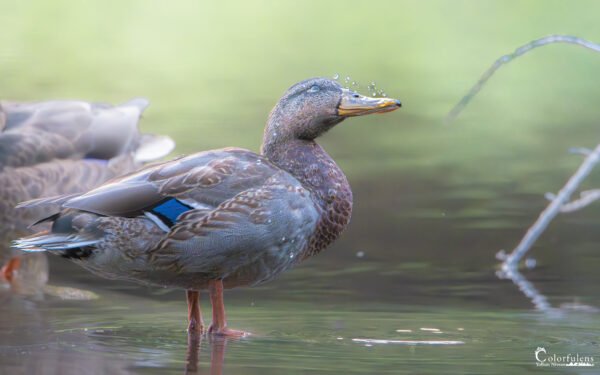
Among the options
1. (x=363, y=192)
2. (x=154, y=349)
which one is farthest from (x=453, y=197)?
(x=154, y=349)

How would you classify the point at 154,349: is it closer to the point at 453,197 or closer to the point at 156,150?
the point at 156,150

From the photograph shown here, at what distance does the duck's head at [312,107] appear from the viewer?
6.22 meters

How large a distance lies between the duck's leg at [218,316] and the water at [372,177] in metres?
0.11

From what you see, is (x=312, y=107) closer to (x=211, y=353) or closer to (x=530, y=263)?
(x=211, y=353)

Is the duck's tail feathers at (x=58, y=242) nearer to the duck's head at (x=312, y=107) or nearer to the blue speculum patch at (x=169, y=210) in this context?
the blue speculum patch at (x=169, y=210)

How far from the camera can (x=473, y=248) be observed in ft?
26.8

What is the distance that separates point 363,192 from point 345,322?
397 centimetres

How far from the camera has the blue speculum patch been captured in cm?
576

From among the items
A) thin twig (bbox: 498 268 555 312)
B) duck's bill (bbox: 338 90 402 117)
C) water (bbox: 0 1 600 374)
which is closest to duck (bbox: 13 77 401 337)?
water (bbox: 0 1 600 374)

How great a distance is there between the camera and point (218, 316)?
5.84 metres

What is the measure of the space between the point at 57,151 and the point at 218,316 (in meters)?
3.20

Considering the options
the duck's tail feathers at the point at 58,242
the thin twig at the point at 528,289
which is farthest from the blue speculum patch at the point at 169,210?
the thin twig at the point at 528,289

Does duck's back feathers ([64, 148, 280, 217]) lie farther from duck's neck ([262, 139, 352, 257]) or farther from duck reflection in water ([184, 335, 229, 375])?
duck reflection in water ([184, 335, 229, 375])

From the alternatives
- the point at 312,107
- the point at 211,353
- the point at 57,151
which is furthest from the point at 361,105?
the point at 57,151
